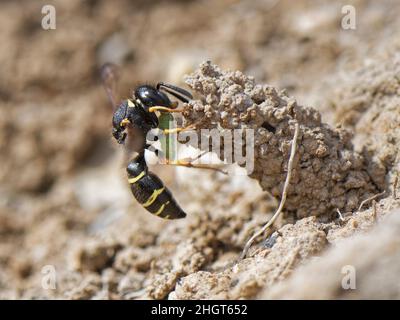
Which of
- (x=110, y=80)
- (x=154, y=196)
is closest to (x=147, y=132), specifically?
(x=154, y=196)

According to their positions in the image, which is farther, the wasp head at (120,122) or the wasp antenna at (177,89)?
the wasp head at (120,122)

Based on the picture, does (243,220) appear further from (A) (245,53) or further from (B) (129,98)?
(A) (245,53)

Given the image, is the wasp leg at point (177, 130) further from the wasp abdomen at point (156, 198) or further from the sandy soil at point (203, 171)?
the wasp abdomen at point (156, 198)
